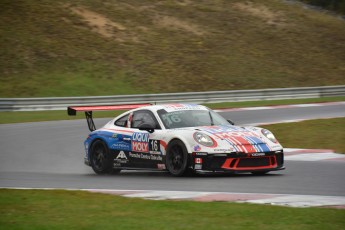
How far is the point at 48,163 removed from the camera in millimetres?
15375

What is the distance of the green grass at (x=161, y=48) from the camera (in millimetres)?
36344

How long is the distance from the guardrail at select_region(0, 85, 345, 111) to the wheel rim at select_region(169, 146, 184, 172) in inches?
655

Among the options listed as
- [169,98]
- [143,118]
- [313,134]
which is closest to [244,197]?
[143,118]

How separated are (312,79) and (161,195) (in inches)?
1219

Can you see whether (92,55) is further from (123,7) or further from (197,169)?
(197,169)

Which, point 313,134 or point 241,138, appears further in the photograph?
point 313,134

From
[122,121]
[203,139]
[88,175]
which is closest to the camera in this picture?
[203,139]

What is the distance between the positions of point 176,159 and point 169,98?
18445mm

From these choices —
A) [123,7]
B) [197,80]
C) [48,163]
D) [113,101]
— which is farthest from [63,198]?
[123,7]

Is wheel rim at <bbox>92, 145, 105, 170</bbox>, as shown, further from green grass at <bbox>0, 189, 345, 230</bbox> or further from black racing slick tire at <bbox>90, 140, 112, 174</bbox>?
green grass at <bbox>0, 189, 345, 230</bbox>

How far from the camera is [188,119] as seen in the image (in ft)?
43.0

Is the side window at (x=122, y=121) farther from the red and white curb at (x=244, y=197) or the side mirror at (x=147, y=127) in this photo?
the red and white curb at (x=244, y=197)

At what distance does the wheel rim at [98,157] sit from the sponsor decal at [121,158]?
392 mm

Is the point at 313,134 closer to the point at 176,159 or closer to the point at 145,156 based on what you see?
the point at 145,156
